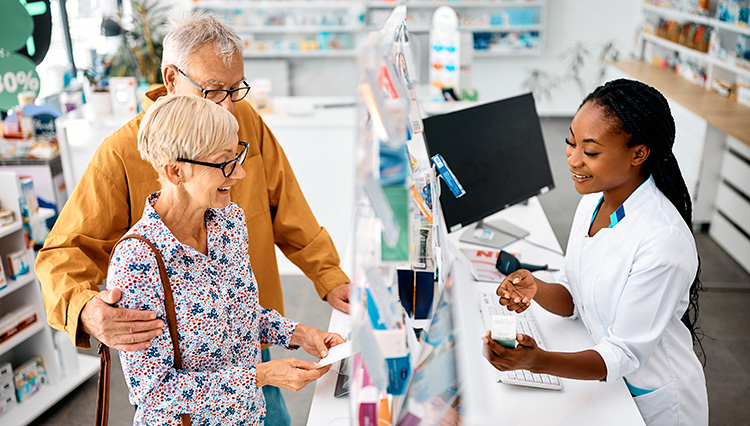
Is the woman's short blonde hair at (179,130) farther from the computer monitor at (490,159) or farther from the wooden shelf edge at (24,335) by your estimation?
the wooden shelf edge at (24,335)

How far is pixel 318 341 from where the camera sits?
1.56m

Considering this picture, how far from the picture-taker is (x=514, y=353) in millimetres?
1331

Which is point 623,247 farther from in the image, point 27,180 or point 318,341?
point 27,180

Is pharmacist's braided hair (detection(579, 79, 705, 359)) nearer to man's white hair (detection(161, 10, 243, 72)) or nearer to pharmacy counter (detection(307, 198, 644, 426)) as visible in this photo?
pharmacy counter (detection(307, 198, 644, 426))

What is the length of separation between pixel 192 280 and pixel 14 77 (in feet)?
6.62

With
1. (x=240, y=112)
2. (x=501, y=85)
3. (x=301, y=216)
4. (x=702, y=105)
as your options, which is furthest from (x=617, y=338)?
(x=501, y=85)

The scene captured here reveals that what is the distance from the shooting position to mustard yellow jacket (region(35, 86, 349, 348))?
147 centimetres

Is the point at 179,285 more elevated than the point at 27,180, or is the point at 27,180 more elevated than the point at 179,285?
the point at 179,285

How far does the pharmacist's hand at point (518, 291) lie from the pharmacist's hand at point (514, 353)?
341 mm

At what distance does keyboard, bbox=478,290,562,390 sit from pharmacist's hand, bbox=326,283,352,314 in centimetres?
41

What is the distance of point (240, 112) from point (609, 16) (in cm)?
681

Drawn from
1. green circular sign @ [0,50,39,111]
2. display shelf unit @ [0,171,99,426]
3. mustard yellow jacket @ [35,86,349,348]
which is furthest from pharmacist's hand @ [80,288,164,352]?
green circular sign @ [0,50,39,111]

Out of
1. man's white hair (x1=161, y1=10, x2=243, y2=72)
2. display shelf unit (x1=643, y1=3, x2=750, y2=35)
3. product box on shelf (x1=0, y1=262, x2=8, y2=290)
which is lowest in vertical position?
product box on shelf (x1=0, y1=262, x2=8, y2=290)

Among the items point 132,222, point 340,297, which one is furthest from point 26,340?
point 340,297
